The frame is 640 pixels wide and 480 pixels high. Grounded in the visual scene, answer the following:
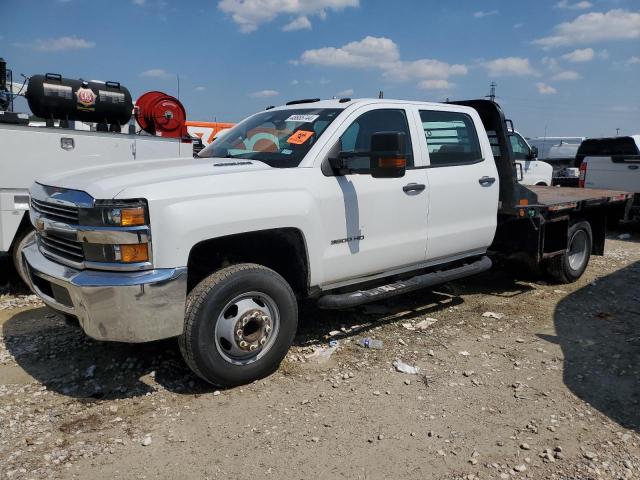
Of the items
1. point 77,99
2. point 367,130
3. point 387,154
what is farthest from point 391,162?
point 77,99

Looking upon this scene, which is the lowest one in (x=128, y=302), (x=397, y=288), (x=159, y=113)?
(x=397, y=288)

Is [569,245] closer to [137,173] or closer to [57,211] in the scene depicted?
[137,173]

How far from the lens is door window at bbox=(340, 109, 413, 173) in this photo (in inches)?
165

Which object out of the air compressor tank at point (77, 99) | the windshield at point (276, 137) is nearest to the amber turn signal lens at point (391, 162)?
the windshield at point (276, 137)

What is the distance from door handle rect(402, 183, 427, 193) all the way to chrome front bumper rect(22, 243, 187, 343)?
2042 millimetres

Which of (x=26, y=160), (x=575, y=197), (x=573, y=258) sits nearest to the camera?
(x=26, y=160)

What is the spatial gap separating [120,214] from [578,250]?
5893 millimetres

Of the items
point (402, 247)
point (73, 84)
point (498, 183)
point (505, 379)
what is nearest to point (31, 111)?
point (73, 84)

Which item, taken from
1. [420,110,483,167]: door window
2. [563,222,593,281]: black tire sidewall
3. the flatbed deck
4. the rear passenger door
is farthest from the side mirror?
[563,222,593,281]: black tire sidewall

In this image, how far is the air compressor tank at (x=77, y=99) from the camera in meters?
6.39

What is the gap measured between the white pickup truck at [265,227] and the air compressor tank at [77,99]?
2.72m

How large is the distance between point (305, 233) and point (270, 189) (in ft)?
1.35

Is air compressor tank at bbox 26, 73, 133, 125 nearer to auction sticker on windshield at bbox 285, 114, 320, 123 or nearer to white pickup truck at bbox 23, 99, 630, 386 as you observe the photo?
white pickup truck at bbox 23, 99, 630, 386

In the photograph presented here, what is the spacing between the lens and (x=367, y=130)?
4.44m
